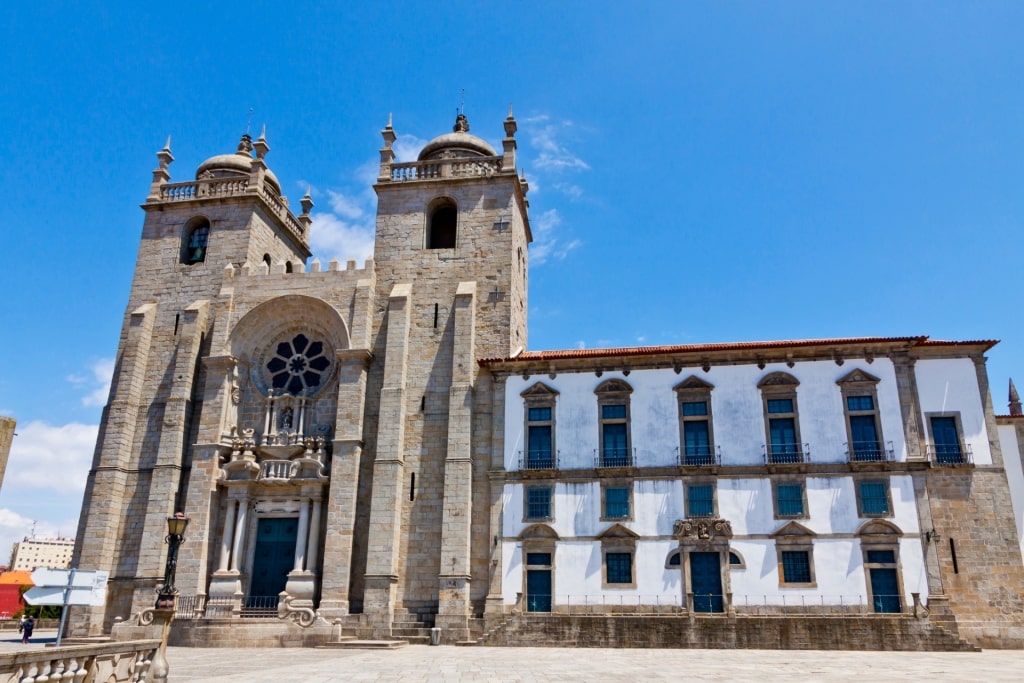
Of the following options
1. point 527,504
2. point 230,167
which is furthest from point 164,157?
point 527,504

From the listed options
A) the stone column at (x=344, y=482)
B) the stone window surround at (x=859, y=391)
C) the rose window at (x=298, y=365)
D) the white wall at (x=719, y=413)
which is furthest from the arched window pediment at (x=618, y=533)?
the rose window at (x=298, y=365)

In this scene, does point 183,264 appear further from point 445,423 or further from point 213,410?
point 445,423

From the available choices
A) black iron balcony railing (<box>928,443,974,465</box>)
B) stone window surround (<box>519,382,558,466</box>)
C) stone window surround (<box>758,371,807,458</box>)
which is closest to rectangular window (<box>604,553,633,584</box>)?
stone window surround (<box>519,382,558,466</box>)

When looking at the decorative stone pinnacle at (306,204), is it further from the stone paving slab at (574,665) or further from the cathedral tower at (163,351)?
the stone paving slab at (574,665)

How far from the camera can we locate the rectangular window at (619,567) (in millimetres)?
23781

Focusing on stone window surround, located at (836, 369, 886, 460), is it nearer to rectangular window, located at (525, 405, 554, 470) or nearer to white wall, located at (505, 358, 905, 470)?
white wall, located at (505, 358, 905, 470)

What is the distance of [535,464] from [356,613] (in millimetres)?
7557

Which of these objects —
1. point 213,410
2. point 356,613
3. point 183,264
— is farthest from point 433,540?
point 183,264

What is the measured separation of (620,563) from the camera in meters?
24.0

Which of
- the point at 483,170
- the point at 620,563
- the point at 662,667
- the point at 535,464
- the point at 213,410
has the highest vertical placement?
the point at 483,170

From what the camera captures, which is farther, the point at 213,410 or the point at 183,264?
the point at 183,264

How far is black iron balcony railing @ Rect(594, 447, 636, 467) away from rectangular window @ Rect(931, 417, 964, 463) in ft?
30.3

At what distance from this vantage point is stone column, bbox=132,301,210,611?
86.9ft

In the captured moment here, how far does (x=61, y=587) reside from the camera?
19703 millimetres
